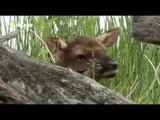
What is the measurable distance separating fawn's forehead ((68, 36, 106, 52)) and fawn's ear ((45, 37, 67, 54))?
0.05m

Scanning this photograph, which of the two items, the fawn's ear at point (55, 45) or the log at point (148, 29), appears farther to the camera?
the fawn's ear at point (55, 45)

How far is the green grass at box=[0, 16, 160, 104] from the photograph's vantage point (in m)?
2.51

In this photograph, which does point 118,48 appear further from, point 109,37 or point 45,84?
point 45,84

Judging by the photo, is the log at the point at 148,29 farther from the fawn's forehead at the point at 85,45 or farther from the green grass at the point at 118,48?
the fawn's forehead at the point at 85,45

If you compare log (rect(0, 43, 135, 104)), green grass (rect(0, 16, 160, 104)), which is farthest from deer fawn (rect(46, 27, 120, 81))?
log (rect(0, 43, 135, 104))

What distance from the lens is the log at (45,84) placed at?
1.38 meters

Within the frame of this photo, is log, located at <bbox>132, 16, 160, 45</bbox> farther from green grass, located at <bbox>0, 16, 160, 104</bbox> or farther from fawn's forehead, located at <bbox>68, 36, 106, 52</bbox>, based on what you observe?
fawn's forehead, located at <bbox>68, 36, 106, 52</bbox>

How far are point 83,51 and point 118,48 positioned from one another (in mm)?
582

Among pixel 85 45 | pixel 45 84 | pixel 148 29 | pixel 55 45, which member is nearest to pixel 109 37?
pixel 85 45

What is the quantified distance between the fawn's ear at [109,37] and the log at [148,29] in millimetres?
921

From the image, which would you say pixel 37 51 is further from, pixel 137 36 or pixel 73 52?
pixel 137 36

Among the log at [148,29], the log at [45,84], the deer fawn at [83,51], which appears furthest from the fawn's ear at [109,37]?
the log at [45,84]

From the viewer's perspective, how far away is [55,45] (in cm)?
232

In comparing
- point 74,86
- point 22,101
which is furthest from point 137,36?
point 22,101
